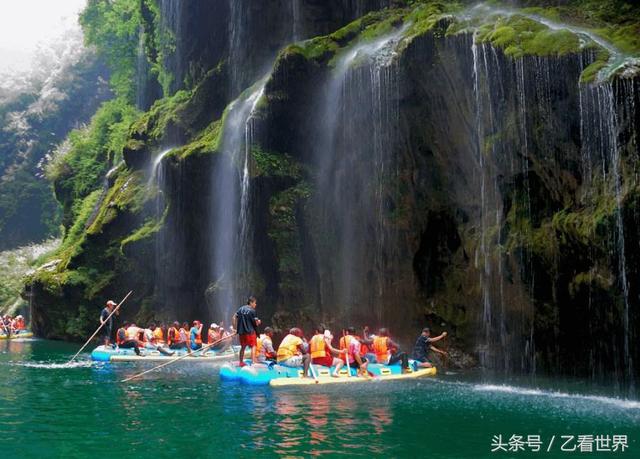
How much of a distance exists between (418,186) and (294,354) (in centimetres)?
702

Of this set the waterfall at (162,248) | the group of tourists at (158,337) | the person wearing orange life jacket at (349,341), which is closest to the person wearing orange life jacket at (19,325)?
the waterfall at (162,248)

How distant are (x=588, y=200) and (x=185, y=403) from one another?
32.0 ft

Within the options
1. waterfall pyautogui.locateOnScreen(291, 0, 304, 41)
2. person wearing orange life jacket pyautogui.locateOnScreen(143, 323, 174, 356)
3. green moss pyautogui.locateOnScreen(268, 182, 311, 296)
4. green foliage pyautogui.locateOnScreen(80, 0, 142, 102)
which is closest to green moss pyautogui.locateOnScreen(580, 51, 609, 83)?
green moss pyautogui.locateOnScreen(268, 182, 311, 296)

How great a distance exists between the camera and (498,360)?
1792 cm

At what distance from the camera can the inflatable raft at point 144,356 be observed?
70.2 ft

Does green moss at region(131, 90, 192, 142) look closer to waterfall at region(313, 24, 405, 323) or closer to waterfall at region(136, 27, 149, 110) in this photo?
waterfall at region(136, 27, 149, 110)

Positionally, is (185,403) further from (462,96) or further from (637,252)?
(462,96)

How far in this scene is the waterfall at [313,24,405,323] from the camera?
20625 mm

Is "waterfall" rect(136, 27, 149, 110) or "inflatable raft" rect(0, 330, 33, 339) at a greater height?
"waterfall" rect(136, 27, 149, 110)

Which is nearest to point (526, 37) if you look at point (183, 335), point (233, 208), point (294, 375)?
point (294, 375)

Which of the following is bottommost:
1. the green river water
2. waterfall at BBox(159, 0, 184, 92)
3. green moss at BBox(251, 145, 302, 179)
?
the green river water

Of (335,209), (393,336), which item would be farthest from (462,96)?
(393,336)

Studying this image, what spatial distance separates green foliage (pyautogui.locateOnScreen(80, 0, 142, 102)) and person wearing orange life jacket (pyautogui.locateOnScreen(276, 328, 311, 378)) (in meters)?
32.6

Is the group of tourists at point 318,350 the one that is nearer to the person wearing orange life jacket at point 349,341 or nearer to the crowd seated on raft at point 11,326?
the person wearing orange life jacket at point 349,341
